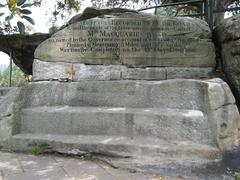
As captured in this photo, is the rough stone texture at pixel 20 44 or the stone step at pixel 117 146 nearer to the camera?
the stone step at pixel 117 146

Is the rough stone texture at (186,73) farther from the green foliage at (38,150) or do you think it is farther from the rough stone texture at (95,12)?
the green foliage at (38,150)

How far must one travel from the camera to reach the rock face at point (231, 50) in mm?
5816

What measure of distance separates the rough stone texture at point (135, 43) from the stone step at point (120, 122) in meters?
1.01

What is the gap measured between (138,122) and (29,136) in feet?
5.45

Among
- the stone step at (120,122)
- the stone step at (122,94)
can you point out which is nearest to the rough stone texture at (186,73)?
the stone step at (122,94)

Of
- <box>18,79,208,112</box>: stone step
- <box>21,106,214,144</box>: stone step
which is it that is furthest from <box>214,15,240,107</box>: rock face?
<box>21,106,214,144</box>: stone step

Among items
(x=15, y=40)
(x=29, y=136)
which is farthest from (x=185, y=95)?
(x=15, y=40)

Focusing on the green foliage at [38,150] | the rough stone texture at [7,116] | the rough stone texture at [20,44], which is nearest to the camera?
the green foliage at [38,150]

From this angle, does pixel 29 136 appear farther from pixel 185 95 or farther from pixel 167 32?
pixel 167 32

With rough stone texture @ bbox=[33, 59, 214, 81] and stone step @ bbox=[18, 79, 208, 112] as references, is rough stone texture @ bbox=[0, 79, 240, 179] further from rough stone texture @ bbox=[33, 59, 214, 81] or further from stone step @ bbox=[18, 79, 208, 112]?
rough stone texture @ bbox=[33, 59, 214, 81]

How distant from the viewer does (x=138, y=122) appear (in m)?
5.23

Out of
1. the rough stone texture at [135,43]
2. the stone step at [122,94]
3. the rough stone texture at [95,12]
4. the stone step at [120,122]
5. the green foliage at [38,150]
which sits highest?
the rough stone texture at [95,12]

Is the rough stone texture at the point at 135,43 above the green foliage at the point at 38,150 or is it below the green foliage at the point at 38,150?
above

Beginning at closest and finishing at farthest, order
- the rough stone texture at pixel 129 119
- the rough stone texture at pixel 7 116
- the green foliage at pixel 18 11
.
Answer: the green foliage at pixel 18 11 → the rough stone texture at pixel 129 119 → the rough stone texture at pixel 7 116
